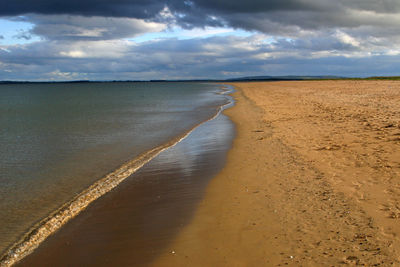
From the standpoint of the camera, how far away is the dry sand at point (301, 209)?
200 inches

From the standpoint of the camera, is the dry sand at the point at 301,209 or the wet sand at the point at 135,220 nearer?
the dry sand at the point at 301,209

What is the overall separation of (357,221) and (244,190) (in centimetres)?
284

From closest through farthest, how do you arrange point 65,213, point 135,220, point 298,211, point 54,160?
point 298,211 < point 135,220 < point 65,213 < point 54,160

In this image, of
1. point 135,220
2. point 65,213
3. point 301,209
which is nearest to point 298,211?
point 301,209

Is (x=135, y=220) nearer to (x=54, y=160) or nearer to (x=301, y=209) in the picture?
(x=301, y=209)

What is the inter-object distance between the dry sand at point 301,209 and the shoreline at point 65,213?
2.66 m

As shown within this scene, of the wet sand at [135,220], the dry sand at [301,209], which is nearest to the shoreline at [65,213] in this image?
the wet sand at [135,220]

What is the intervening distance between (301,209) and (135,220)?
3453mm

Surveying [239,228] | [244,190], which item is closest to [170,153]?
[244,190]

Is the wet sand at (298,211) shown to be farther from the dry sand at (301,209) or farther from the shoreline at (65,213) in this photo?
the shoreline at (65,213)

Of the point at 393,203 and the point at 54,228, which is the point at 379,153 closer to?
the point at 393,203

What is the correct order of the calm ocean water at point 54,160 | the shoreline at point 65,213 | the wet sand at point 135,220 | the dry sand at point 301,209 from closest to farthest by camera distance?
1. the dry sand at point 301,209
2. the wet sand at point 135,220
3. the shoreline at point 65,213
4. the calm ocean water at point 54,160

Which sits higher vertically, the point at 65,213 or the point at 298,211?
the point at 298,211

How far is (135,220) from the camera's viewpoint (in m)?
6.89
